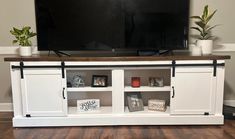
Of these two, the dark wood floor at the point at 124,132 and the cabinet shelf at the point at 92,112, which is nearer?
the dark wood floor at the point at 124,132

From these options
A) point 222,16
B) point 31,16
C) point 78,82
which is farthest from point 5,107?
point 222,16

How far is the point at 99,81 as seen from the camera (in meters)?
2.67

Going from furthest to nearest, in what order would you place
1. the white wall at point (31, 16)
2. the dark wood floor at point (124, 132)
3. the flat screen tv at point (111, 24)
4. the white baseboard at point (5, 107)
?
the white baseboard at point (5, 107), the white wall at point (31, 16), the flat screen tv at point (111, 24), the dark wood floor at point (124, 132)

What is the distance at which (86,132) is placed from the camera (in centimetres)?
239

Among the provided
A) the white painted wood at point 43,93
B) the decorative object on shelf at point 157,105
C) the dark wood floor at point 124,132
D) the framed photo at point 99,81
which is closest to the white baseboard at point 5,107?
the dark wood floor at point 124,132

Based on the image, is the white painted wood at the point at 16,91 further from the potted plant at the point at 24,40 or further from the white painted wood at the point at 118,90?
the white painted wood at the point at 118,90

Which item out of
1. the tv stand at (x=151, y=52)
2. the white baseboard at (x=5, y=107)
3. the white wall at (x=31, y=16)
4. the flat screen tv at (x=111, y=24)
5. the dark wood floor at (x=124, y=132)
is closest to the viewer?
the dark wood floor at (x=124, y=132)

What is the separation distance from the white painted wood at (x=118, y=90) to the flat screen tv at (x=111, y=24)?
1.01ft

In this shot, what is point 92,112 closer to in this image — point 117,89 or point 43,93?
point 117,89

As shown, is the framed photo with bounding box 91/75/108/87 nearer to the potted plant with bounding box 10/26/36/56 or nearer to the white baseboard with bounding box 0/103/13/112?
the potted plant with bounding box 10/26/36/56

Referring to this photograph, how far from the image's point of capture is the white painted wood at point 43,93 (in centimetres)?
245

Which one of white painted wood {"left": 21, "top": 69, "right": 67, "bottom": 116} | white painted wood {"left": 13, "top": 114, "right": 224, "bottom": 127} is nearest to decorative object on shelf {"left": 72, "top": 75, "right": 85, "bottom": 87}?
white painted wood {"left": 21, "top": 69, "right": 67, "bottom": 116}

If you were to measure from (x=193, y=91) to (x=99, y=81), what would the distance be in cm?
99

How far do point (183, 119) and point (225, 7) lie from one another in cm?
141
